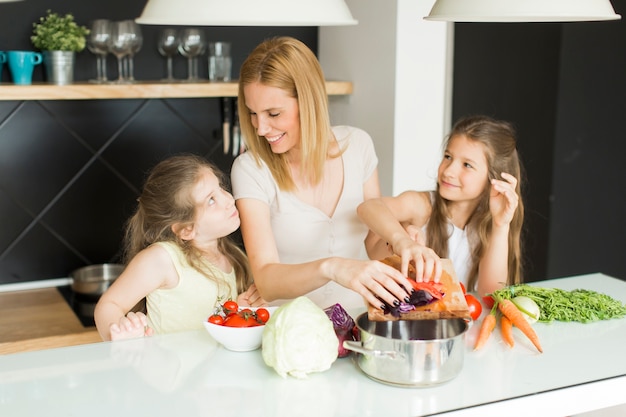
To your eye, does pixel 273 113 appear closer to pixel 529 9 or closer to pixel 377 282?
pixel 377 282

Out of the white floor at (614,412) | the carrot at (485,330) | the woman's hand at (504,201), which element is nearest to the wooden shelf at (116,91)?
the woman's hand at (504,201)

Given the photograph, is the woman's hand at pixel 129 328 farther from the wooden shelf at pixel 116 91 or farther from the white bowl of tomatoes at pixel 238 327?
the wooden shelf at pixel 116 91

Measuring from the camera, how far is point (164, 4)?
4.45 ft

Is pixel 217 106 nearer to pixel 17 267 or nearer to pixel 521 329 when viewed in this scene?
pixel 17 267

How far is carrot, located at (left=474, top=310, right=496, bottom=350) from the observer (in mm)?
1679

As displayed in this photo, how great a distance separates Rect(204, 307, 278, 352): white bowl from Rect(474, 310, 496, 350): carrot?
0.45 metres

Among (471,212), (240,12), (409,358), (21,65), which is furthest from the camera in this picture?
(21,65)

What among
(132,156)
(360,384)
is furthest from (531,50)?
(360,384)

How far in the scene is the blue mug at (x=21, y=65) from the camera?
8.89ft

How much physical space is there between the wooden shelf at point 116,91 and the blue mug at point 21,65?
0.14ft

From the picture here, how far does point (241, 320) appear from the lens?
1.63 m

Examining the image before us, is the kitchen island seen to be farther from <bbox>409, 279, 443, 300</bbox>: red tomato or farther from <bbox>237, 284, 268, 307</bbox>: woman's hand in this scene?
<bbox>237, 284, 268, 307</bbox>: woman's hand

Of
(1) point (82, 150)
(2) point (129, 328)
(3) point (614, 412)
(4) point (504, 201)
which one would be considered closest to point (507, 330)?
(3) point (614, 412)

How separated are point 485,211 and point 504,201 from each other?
0.74 feet
